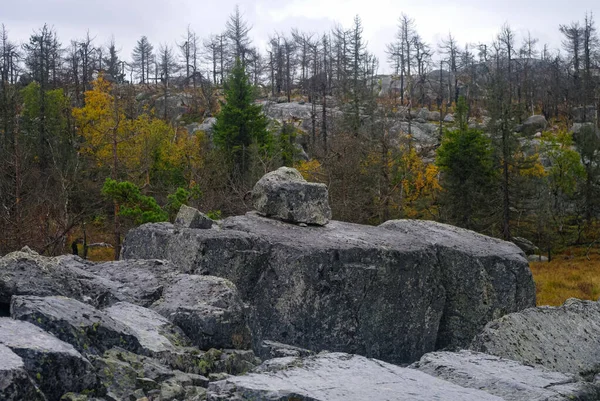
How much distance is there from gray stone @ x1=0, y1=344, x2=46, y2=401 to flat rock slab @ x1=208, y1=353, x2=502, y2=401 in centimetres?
118

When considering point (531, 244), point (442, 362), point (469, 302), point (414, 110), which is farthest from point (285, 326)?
point (414, 110)

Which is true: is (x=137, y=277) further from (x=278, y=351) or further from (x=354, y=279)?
(x=354, y=279)

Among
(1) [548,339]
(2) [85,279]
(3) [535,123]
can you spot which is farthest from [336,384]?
(3) [535,123]

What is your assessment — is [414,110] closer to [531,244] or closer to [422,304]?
[531,244]

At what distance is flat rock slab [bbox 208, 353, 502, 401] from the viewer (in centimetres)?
432

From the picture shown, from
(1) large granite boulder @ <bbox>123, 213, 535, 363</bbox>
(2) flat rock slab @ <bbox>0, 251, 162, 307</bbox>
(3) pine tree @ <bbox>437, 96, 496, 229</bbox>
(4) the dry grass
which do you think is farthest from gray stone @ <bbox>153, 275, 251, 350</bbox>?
(3) pine tree @ <bbox>437, 96, 496, 229</bbox>

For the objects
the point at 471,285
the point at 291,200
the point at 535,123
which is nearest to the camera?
the point at 291,200

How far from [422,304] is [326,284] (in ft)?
7.81

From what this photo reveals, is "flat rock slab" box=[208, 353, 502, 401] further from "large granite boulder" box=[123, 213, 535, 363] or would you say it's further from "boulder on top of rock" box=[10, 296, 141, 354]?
"large granite boulder" box=[123, 213, 535, 363]

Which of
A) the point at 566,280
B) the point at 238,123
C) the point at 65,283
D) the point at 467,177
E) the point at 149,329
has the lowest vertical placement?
the point at 566,280

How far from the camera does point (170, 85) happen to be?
94562 mm

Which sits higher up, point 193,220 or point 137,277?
point 193,220

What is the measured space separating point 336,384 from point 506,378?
207 cm

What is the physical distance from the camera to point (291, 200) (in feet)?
43.6
